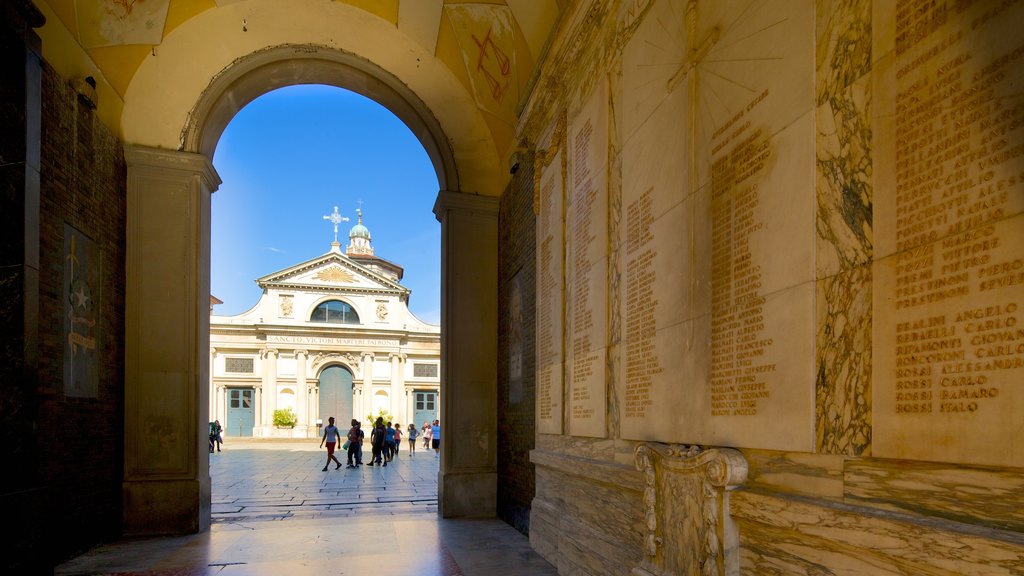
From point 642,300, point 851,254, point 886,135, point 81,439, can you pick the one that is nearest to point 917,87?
point 886,135

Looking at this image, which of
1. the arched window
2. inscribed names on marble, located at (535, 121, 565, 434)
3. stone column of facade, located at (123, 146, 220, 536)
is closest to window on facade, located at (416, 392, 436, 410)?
the arched window

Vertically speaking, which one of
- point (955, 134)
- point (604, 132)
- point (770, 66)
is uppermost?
point (604, 132)

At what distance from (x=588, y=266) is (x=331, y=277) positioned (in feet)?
124

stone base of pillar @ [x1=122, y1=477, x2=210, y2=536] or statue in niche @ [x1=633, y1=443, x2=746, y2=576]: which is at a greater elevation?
statue in niche @ [x1=633, y1=443, x2=746, y2=576]

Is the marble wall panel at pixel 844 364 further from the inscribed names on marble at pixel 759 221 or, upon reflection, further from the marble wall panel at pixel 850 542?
the marble wall panel at pixel 850 542

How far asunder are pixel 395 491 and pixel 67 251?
24.0ft

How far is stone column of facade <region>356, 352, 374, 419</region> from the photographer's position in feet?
123

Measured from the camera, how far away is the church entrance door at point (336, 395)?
37562 millimetres

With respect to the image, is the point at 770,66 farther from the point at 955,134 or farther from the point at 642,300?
the point at 642,300

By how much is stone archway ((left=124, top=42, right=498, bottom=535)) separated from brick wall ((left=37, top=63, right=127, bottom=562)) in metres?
0.21

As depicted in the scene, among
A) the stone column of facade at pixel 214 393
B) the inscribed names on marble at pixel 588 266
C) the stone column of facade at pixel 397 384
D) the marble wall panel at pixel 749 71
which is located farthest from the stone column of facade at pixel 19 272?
the stone column of facade at pixel 397 384

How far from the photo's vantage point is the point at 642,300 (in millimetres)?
4371

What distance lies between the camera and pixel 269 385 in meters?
36.2

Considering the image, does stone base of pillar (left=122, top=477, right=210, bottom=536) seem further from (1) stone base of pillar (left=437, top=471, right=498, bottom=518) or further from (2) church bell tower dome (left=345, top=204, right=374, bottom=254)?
(2) church bell tower dome (left=345, top=204, right=374, bottom=254)
